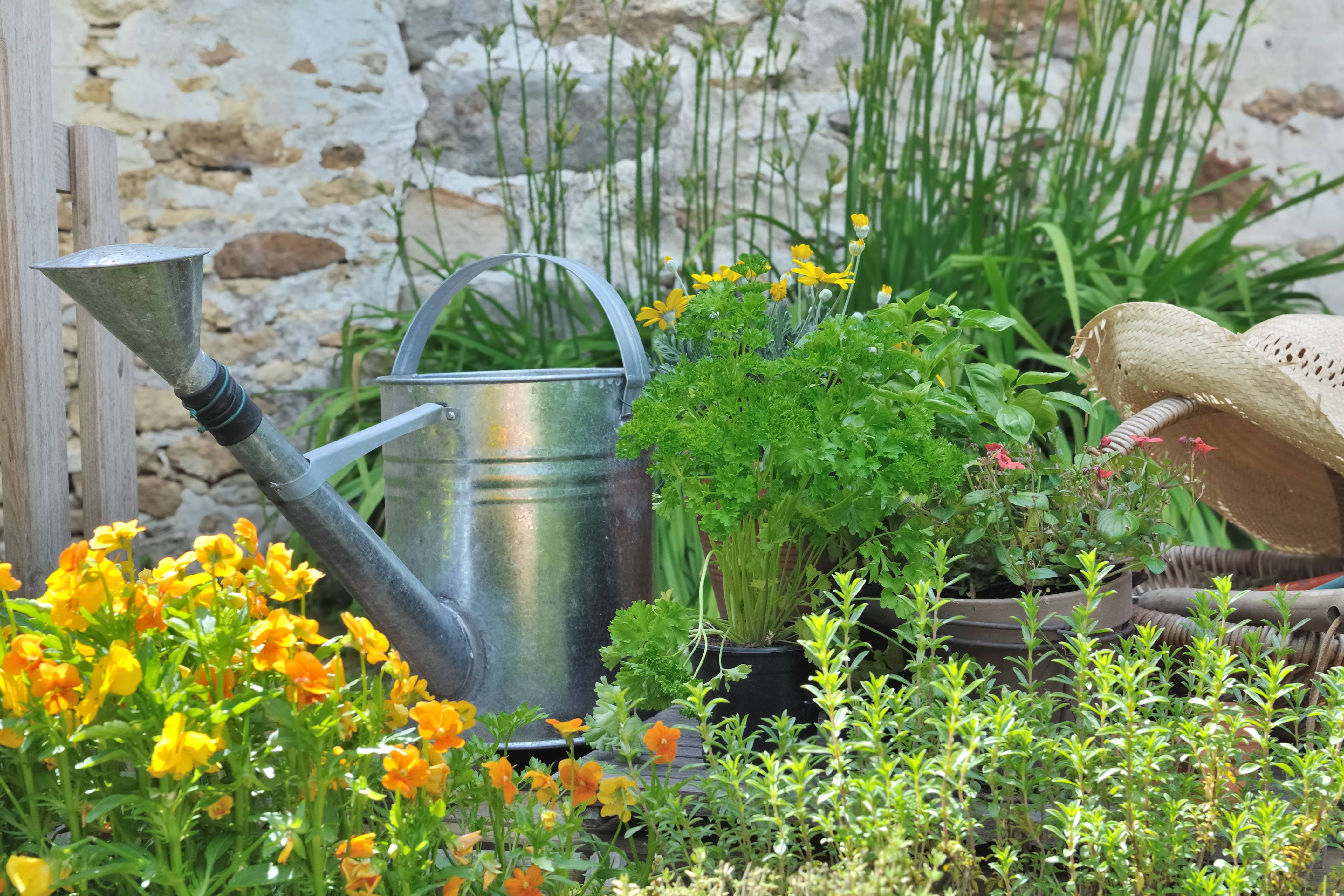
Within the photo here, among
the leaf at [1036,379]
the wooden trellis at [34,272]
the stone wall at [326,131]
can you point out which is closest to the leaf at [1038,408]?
the leaf at [1036,379]

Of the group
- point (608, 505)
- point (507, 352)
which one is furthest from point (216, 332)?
point (608, 505)

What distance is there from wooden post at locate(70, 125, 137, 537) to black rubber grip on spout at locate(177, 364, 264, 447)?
57cm

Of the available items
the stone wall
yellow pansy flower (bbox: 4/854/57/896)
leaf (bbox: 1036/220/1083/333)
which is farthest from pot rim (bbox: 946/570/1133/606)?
the stone wall

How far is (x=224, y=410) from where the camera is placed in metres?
0.86

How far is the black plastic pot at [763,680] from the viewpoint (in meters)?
0.95

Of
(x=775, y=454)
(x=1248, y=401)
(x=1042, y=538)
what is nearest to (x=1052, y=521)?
(x=1042, y=538)

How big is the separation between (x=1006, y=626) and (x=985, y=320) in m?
0.32

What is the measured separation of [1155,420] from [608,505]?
635 millimetres

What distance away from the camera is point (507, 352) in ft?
8.23

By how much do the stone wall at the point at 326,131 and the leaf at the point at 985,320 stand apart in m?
1.41

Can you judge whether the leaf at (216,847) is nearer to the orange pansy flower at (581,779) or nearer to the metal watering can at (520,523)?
the orange pansy flower at (581,779)

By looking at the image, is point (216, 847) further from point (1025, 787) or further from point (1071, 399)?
point (1071, 399)

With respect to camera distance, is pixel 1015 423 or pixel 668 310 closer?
pixel 1015 423

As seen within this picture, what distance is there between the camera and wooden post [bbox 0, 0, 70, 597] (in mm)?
1226
